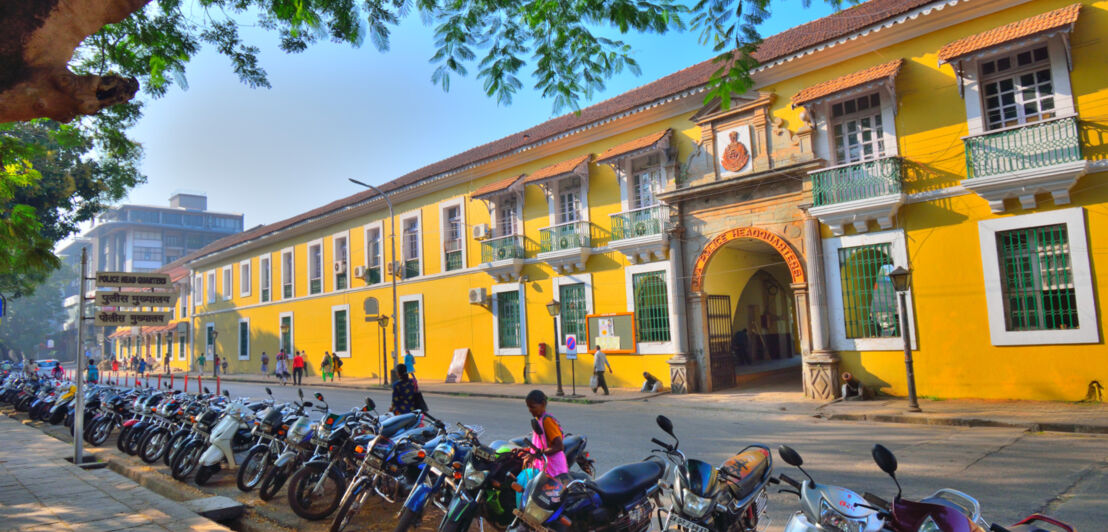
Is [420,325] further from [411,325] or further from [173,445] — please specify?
[173,445]

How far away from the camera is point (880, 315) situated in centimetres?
1345

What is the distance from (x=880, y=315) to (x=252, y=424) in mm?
12240

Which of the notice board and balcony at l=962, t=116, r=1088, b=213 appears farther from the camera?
the notice board

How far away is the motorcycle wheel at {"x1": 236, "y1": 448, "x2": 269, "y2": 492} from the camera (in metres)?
6.86

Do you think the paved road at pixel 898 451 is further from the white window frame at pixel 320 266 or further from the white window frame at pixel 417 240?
the white window frame at pixel 320 266

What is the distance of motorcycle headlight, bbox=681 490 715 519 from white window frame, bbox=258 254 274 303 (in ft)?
111

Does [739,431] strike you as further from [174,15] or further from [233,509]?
[174,15]

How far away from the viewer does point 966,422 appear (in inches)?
407

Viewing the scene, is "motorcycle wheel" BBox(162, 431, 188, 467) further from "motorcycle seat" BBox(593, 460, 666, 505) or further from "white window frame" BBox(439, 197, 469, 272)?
"white window frame" BBox(439, 197, 469, 272)

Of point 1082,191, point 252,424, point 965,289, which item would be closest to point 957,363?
point 965,289

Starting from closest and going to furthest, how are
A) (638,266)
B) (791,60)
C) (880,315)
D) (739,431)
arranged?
(739,431), (880,315), (791,60), (638,266)

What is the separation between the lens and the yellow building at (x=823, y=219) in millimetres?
11383

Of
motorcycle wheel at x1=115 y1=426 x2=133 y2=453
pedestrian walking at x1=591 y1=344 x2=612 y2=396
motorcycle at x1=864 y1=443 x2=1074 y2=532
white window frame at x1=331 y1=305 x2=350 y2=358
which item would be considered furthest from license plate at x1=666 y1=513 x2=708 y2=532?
white window frame at x1=331 y1=305 x2=350 y2=358

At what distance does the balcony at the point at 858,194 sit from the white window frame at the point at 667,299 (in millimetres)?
4266
